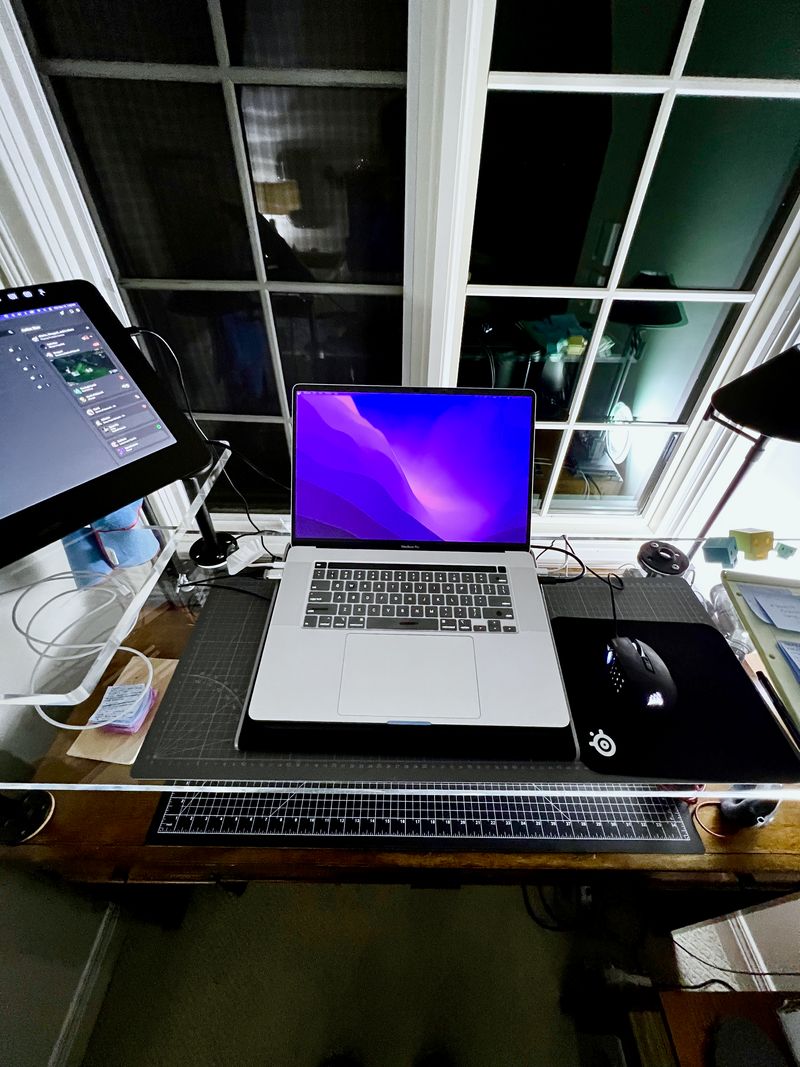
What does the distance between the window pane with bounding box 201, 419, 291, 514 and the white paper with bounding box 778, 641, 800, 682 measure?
3.56 feet

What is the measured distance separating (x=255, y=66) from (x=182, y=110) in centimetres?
15

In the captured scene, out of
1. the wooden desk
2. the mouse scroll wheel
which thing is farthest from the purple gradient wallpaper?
the wooden desk

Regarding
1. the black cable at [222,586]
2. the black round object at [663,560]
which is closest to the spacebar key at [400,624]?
the black cable at [222,586]

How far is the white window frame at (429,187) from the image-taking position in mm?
709

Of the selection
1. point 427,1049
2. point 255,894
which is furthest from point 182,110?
point 427,1049

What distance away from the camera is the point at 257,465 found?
1236mm

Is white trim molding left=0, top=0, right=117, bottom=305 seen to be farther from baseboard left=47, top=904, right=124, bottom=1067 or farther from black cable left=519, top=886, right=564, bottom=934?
black cable left=519, top=886, right=564, bottom=934

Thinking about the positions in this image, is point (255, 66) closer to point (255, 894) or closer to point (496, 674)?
point (496, 674)

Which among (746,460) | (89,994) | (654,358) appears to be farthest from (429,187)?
(89,994)

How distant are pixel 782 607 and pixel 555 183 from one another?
2.85 feet

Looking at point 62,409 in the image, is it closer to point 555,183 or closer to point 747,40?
point 555,183

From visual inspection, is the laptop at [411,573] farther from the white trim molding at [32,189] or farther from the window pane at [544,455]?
the white trim molding at [32,189]

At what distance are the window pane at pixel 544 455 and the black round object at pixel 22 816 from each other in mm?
1139

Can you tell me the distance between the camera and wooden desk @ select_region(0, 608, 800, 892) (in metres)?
0.61
